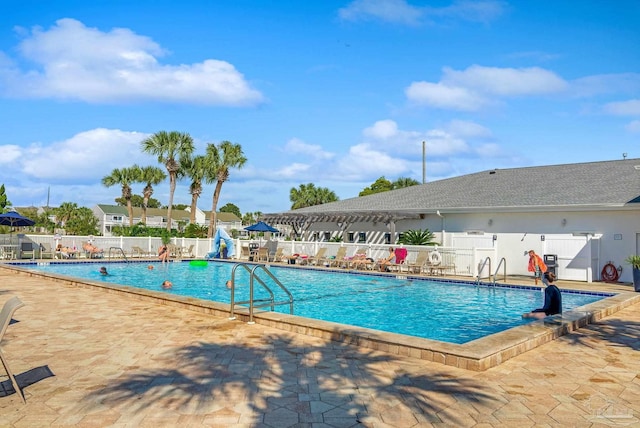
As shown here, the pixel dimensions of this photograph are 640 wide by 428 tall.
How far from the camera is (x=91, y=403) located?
4.60 metres

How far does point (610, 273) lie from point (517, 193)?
540 cm

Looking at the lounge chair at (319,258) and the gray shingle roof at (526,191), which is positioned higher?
the gray shingle roof at (526,191)

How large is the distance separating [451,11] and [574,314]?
11210 mm

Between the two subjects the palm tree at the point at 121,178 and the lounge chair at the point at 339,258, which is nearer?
the lounge chair at the point at 339,258

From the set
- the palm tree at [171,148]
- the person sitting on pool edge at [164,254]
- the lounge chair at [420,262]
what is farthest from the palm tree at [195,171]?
the lounge chair at [420,262]

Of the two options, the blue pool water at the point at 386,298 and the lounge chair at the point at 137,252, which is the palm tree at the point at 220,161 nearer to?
the lounge chair at the point at 137,252

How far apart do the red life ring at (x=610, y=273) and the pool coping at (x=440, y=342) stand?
7.67 metres

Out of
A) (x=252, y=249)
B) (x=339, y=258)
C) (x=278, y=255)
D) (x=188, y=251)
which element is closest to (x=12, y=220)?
(x=188, y=251)

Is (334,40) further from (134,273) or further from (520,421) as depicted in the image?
(520,421)

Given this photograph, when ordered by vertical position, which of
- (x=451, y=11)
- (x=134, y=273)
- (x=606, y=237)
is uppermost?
(x=451, y=11)

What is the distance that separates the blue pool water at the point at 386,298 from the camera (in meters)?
10.9

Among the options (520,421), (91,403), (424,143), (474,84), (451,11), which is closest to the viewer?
(520,421)

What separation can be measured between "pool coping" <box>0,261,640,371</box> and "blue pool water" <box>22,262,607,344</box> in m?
1.78

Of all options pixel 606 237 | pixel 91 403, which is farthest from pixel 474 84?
pixel 91 403
